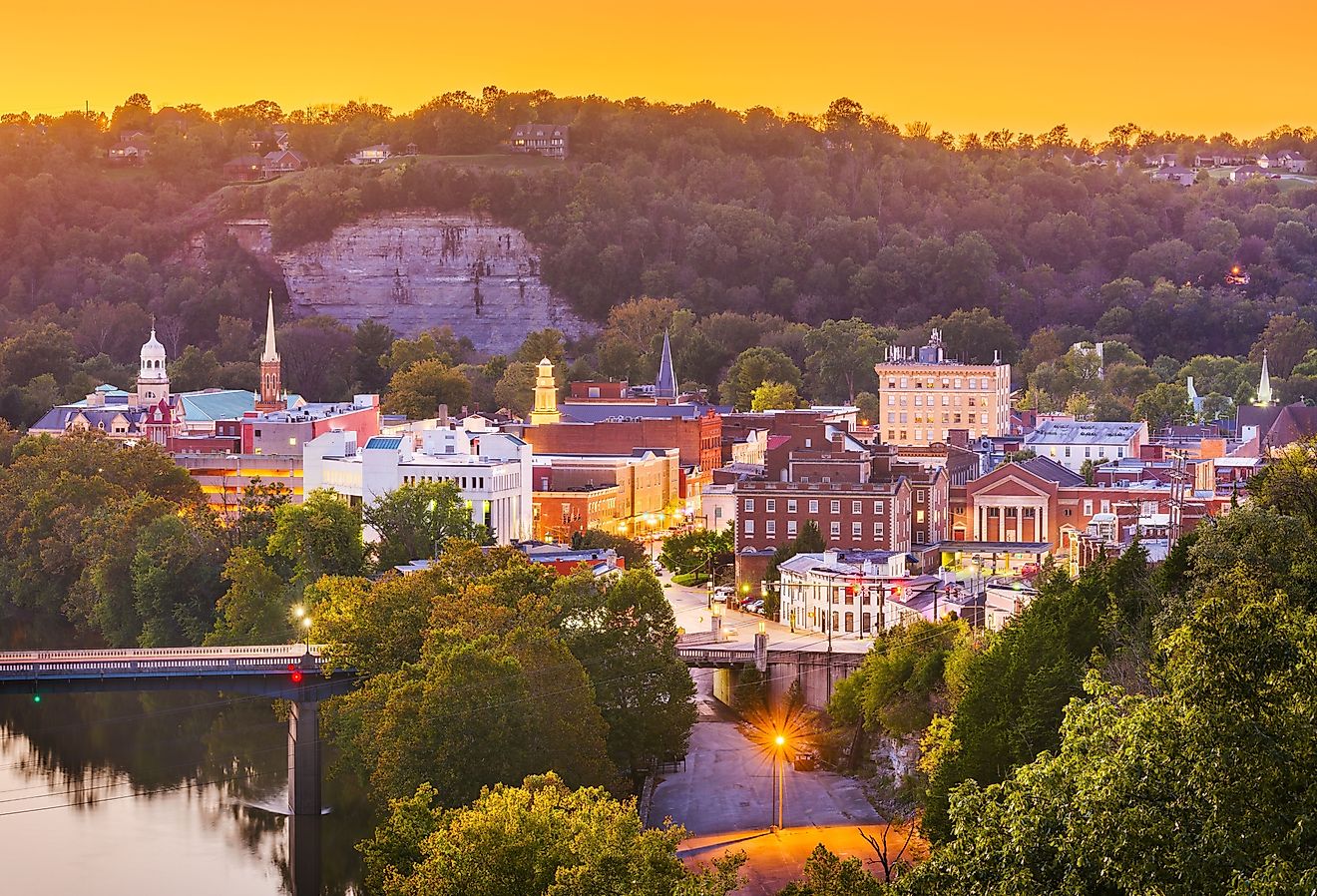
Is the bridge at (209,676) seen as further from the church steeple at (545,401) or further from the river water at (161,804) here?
the church steeple at (545,401)

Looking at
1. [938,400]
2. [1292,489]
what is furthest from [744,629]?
[938,400]

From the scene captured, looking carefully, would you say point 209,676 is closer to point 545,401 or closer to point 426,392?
point 545,401

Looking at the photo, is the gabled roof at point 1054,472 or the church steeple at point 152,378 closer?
the gabled roof at point 1054,472

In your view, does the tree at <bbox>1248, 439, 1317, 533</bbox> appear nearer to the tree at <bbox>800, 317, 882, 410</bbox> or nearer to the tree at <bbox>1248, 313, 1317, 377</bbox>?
the tree at <bbox>800, 317, 882, 410</bbox>

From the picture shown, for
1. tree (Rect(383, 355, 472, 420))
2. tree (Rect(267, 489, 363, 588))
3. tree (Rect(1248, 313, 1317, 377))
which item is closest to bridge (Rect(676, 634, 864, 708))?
tree (Rect(267, 489, 363, 588))

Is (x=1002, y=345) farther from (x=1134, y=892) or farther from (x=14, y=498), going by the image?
(x=1134, y=892)

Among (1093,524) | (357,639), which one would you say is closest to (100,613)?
(357,639)

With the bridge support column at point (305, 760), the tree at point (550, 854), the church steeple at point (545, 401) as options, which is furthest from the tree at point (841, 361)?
the tree at point (550, 854)
